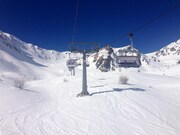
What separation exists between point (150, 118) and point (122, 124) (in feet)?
6.28

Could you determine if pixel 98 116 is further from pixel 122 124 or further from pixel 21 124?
pixel 21 124

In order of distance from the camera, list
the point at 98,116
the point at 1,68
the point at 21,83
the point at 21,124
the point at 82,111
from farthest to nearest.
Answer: the point at 1,68
the point at 21,83
the point at 82,111
the point at 98,116
the point at 21,124


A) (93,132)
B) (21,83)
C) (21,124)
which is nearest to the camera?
(93,132)

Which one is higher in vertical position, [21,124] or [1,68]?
[1,68]

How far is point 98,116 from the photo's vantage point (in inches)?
385

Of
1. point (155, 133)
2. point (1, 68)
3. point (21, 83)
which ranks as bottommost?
point (155, 133)

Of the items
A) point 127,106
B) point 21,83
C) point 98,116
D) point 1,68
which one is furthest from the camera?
point 1,68

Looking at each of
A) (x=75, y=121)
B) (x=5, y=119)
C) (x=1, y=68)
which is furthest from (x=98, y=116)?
(x=1, y=68)

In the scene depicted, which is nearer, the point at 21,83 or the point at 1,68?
the point at 21,83

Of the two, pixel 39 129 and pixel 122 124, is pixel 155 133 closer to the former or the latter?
pixel 122 124

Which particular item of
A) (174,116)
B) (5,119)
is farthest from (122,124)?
(5,119)

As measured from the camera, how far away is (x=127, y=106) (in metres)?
11.7

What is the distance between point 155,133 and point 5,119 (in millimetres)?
7322

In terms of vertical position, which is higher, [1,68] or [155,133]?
[1,68]
